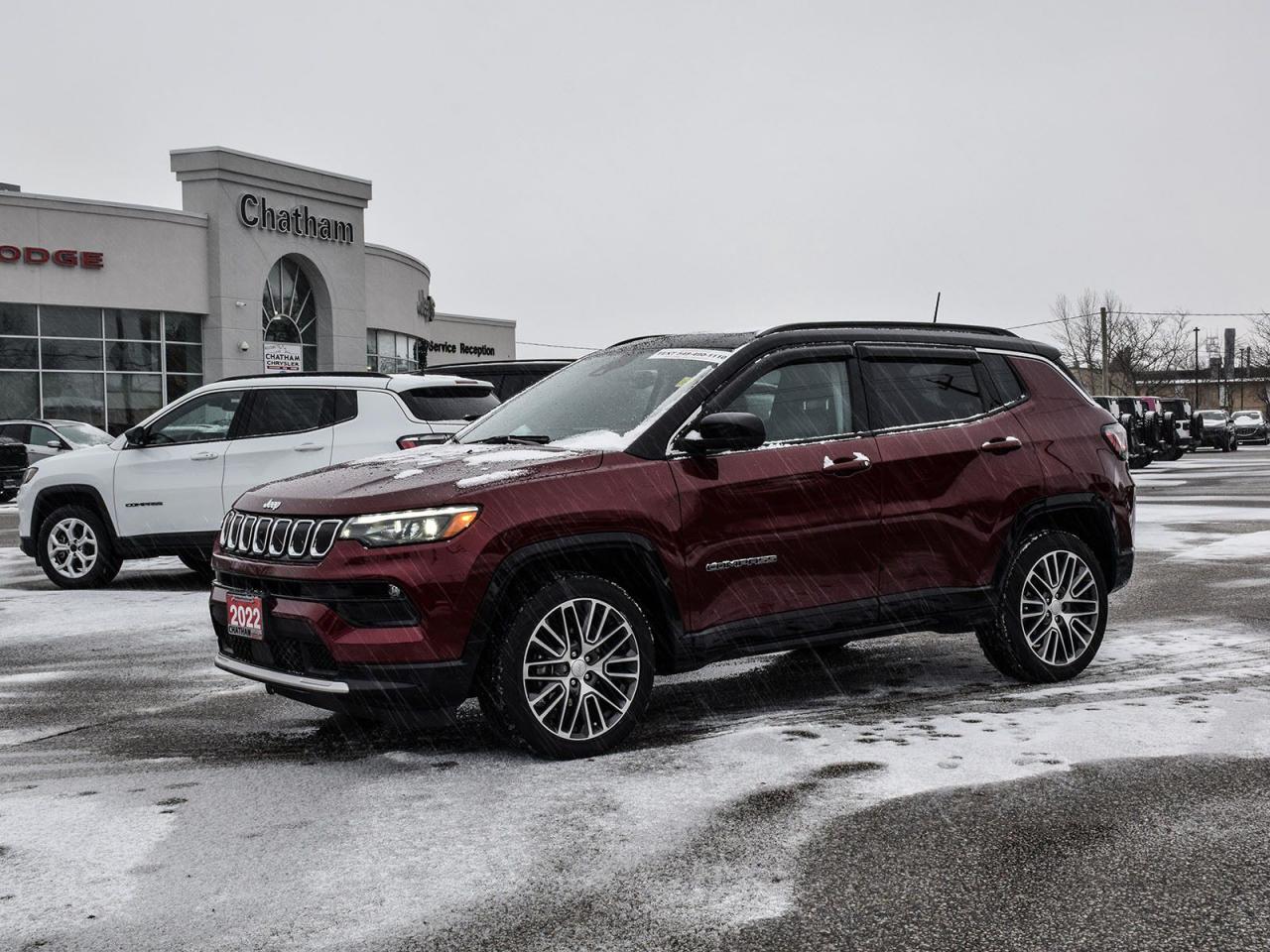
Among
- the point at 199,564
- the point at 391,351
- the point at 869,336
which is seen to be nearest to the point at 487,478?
the point at 869,336

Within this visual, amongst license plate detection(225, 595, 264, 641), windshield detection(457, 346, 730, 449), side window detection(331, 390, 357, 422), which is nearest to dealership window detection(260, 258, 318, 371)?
side window detection(331, 390, 357, 422)

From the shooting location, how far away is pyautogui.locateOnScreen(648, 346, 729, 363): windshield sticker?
6.32m

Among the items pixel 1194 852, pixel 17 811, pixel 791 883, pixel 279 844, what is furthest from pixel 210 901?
pixel 1194 852

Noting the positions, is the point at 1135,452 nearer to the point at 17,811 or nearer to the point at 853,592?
the point at 853,592

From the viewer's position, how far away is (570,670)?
554 cm

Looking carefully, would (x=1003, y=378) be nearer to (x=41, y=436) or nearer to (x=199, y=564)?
(x=199, y=564)

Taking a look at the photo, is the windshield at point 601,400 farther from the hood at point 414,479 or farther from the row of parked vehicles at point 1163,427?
the row of parked vehicles at point 1163,427

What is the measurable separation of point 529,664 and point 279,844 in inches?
51.1

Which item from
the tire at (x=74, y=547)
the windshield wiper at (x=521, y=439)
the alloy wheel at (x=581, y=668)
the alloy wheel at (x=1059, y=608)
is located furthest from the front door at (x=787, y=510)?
the tire at (x=74, y=547)

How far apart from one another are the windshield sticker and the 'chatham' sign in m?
34.8

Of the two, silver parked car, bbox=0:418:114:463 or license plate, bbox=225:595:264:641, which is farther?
silver parked car, bbox=0:418:114:463

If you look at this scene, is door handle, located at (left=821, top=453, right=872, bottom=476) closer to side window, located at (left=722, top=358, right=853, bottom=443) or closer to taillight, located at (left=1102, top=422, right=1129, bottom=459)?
side window, located at (left=722, top=358, right=853, bottom=443)

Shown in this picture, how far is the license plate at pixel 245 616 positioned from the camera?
5652 millimetres

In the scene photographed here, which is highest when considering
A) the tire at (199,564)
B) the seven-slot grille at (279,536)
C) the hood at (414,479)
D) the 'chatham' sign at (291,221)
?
the 'chatham' sign at (291,221)
